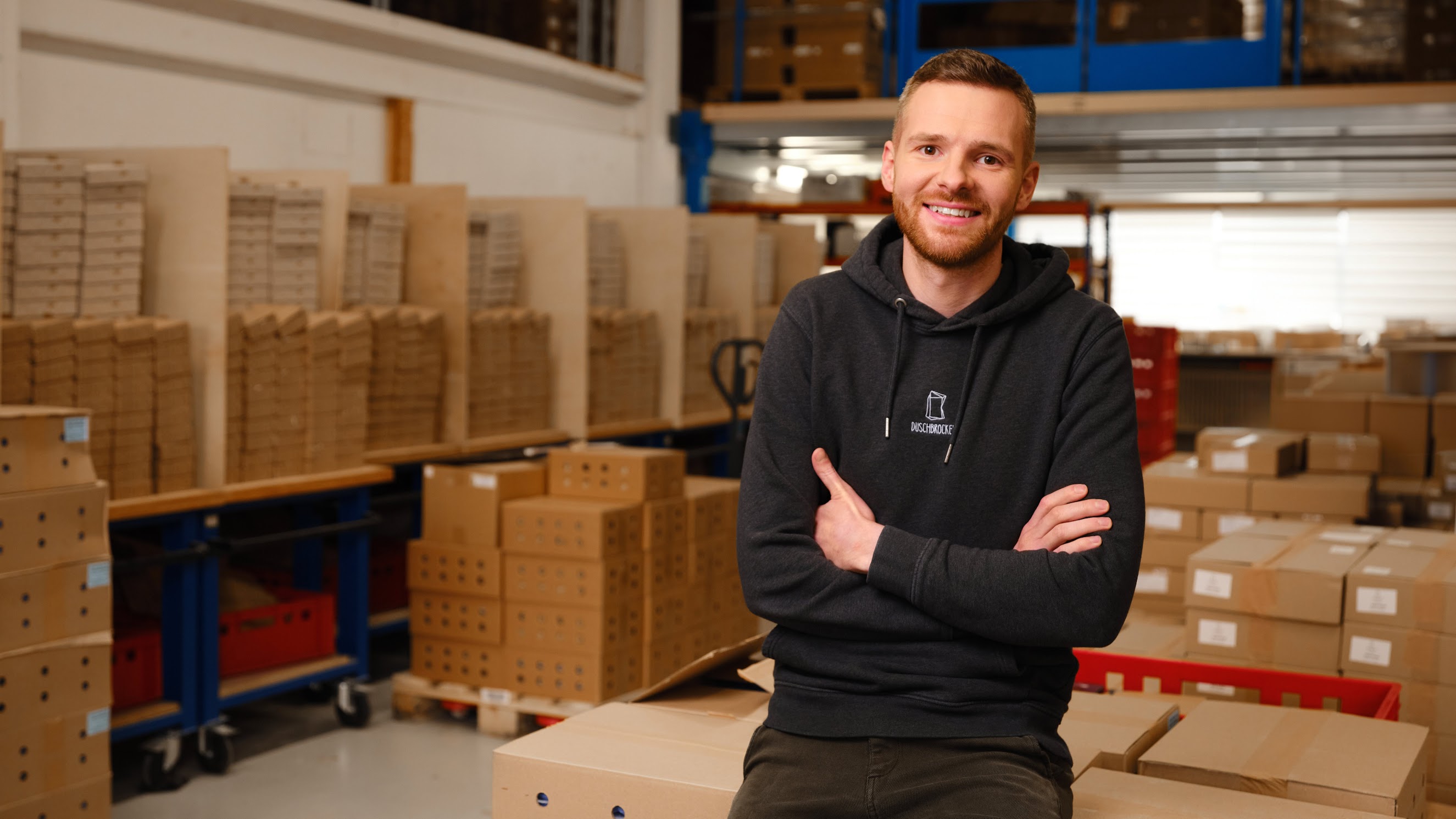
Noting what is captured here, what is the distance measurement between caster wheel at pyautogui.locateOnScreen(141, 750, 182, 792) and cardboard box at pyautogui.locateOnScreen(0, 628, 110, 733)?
2.71 ft

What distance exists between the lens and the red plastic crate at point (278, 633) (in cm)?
458

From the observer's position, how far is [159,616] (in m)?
4.62

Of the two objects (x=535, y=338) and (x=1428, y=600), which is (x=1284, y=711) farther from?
(x=535, y=338)

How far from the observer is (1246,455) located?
4992 millimetres

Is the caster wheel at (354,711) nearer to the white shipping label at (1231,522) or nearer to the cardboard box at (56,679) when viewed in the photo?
the cardboard box at (56,679)

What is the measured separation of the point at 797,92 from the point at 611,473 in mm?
5617

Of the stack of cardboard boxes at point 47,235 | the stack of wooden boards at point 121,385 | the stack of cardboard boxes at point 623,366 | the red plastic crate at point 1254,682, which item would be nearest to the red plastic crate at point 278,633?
the stack of wooden boards at point 121,385

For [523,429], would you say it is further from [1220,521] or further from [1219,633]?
[1219,633]

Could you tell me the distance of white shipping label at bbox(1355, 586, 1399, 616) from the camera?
128 inches

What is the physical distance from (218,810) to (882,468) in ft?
9.92

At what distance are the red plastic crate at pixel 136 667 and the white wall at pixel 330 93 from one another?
2.16 m

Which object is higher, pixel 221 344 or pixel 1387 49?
pixel 1387 49

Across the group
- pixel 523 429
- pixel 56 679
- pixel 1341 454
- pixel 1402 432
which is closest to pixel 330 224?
pixel 523 429

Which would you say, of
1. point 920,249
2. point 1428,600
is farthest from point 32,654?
point 1428,600
